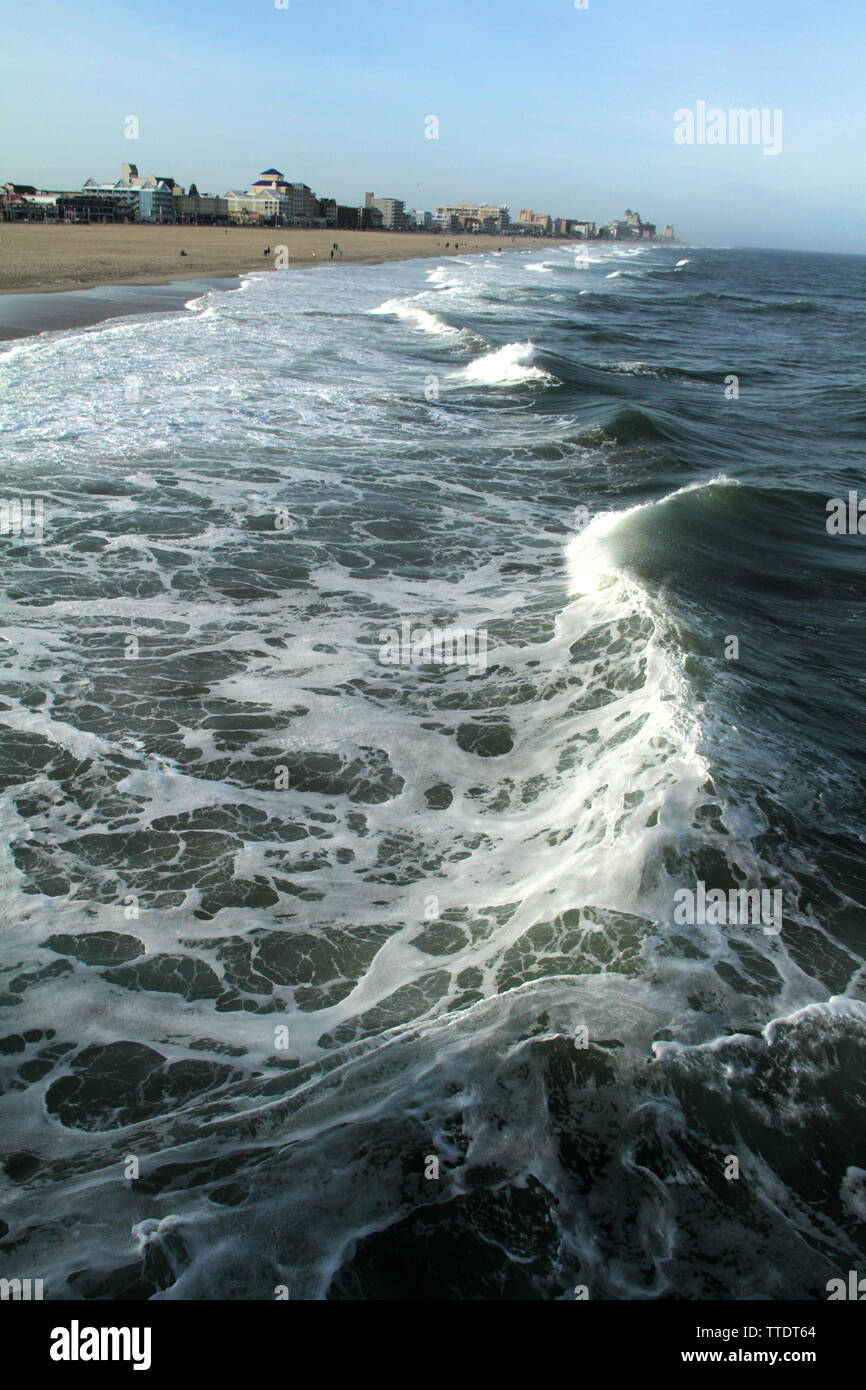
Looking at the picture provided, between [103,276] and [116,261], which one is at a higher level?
[116,261]

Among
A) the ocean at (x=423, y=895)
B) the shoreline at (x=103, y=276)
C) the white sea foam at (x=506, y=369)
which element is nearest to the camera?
the ocean at (x=423, y=895)

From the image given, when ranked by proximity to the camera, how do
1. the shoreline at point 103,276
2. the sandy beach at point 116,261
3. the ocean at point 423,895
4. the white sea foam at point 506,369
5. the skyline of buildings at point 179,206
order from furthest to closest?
the skyline of buildings at point 179,206 < the sandy beach at point 116,261 < the shoreline at point 103,276 < the white sea foam at point 506,369 < the ocean at point 423,895

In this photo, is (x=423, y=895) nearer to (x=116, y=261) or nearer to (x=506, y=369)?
(x=506, y=369)

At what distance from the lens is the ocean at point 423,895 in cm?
350

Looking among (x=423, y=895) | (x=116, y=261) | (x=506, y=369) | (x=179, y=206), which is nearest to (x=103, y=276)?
(x=116, y=261)

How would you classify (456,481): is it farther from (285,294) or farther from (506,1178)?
(285,294)

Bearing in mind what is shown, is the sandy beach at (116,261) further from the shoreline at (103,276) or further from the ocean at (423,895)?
the ocean at (423,895)

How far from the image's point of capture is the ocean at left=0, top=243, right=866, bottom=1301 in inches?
138

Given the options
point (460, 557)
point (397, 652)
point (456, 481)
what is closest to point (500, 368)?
point (456, 481)

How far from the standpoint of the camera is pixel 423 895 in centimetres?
538

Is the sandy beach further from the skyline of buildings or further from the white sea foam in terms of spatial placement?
the skyline of buildings

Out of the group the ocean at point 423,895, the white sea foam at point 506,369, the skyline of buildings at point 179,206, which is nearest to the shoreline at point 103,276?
the white sea foam at point 506,369

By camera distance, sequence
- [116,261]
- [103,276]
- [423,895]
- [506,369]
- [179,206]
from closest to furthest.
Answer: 1. [423,895]
2. [506,369]
3. [103,276]
4. [116,261]
5. [179,206]
